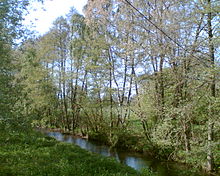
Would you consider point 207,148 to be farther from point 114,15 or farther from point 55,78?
point 55,78

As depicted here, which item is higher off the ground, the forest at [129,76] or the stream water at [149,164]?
the forest at [129,76]

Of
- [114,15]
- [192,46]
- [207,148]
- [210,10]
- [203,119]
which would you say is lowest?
[207,148]

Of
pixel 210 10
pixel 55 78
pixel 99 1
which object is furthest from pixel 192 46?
pixel 55 78

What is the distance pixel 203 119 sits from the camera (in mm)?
11516

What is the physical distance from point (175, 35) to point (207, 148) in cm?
606

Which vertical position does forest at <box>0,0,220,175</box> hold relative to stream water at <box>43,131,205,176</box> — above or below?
above

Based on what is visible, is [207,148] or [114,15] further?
[114,15]

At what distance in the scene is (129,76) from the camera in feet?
54.6

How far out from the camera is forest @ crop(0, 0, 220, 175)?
29.8 feet

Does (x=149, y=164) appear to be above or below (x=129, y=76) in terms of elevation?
below

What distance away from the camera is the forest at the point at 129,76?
29.8ft

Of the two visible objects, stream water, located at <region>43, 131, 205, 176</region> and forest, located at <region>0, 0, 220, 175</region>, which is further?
stream water, located at <region>43, 131, 205, 176</region>

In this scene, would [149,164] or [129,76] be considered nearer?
[149,164]

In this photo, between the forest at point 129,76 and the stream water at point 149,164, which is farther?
the stream water at point 149,164
